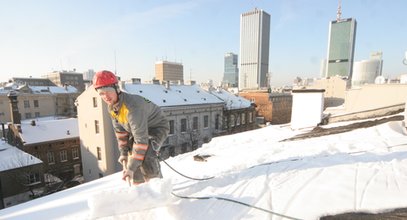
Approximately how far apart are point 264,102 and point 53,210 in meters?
35.9

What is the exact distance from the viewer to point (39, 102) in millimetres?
39500

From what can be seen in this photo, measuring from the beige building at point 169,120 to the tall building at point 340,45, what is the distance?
11464cm

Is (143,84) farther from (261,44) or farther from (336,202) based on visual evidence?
(261,44)

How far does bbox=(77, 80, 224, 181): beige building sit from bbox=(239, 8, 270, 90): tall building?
10733 cm

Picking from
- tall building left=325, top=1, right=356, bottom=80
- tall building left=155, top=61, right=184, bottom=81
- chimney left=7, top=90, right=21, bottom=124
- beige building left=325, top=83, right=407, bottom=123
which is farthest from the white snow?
tall building left=325, top=1, right=356, bottom=80

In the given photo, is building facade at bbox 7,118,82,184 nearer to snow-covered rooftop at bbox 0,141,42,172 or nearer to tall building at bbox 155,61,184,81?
snow-covered rooftop at bbox 0,141,42,172

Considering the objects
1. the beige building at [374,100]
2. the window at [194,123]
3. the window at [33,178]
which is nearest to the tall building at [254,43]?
the window at [194,123]

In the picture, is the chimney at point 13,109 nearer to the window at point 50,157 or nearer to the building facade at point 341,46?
the window at point 50,157

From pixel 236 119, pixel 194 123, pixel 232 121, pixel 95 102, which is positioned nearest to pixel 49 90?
pixel 95 102

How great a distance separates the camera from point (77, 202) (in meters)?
3.28

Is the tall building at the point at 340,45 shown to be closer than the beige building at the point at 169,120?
No

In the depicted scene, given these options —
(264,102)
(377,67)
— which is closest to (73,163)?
(264,102)

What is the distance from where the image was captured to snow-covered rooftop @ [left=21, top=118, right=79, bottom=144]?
19703 mm

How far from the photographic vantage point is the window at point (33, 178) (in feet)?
50.7
